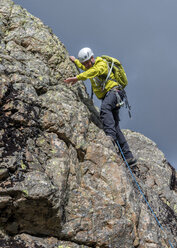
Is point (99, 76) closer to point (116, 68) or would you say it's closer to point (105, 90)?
point (105, 90)

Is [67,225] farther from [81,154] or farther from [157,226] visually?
[157,226]

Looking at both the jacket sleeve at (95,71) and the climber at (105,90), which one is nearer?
the jacket sleeve at (95,71)

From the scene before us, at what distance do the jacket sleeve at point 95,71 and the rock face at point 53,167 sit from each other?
2.81 ft

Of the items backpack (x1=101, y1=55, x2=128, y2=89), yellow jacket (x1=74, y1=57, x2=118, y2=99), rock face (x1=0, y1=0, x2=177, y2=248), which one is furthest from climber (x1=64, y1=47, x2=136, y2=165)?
rock face (x1=0, y1=0, x2=177, y2=248)

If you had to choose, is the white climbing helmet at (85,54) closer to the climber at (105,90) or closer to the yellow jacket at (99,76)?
the climber at (105,90)

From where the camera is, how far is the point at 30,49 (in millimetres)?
9906

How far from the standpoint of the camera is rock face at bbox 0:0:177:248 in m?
6.04

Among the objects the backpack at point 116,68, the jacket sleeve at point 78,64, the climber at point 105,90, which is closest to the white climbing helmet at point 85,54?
the climber at point 105,90

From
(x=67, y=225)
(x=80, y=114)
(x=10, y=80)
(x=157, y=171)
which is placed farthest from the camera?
(x=157, y=171)

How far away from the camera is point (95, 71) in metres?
10.2

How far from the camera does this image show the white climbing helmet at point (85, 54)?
11.0 meters

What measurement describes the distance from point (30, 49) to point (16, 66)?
1864 millimetres

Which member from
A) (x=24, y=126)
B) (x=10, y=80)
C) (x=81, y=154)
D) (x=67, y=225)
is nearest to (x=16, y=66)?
(x=10, y=80)

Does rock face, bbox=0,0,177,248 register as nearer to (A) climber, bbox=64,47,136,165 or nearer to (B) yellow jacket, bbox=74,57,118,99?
(A) climber, bbox=64,47,136,165
